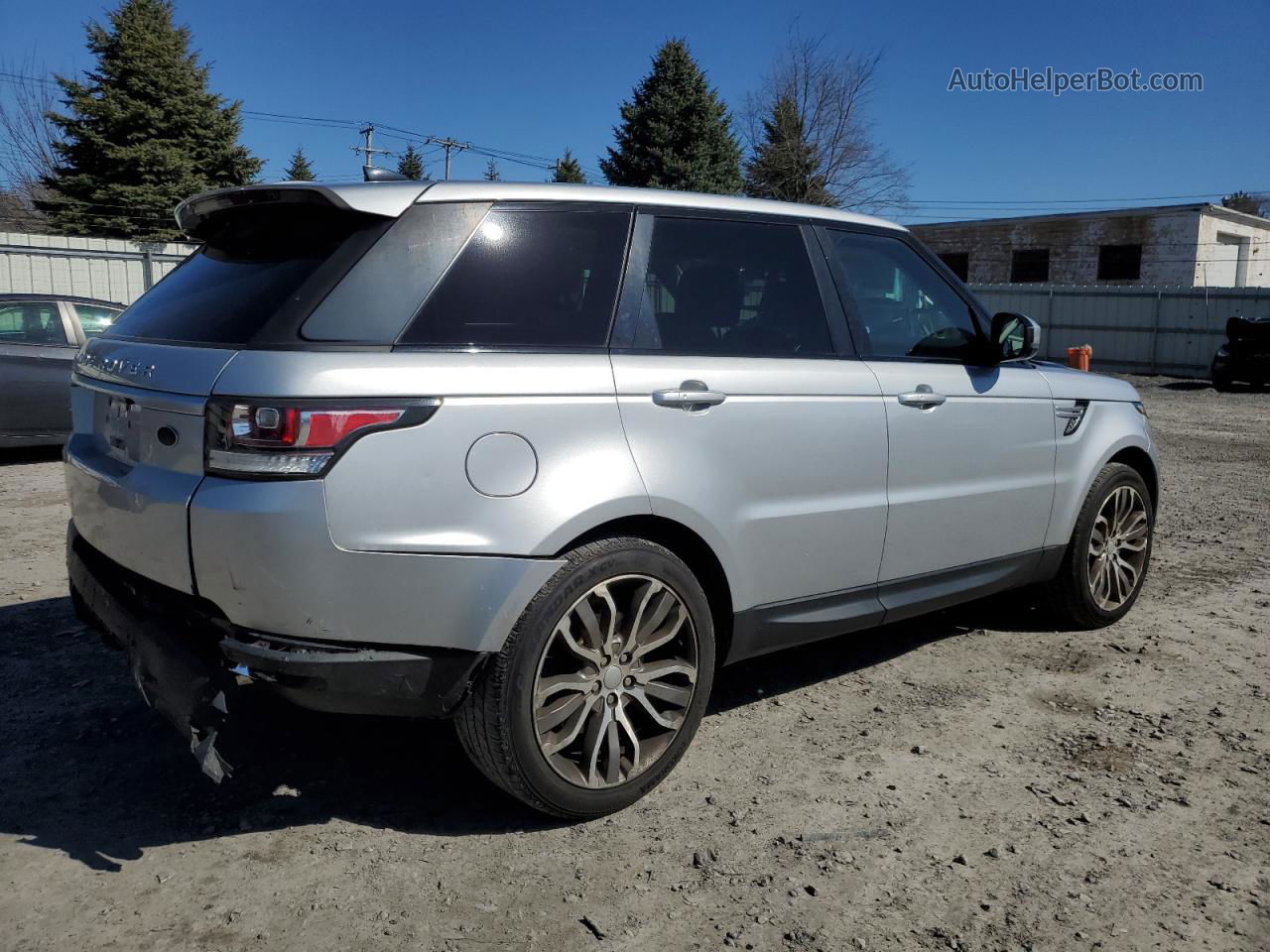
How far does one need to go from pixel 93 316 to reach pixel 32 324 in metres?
0.58

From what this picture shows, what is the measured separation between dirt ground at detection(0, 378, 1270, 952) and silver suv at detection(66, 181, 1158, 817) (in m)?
0.36

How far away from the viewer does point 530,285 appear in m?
3.10

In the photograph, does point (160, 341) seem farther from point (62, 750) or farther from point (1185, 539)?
point (1185, 539)

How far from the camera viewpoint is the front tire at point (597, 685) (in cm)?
288

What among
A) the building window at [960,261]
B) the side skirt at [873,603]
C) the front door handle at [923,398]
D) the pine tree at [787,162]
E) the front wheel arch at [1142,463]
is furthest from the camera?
the pine tree at [787,162]

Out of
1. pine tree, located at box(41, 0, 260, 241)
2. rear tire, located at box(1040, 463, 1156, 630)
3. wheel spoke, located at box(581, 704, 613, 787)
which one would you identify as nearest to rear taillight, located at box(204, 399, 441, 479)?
wheel spoke, located at box(581, 704, 613, 787)

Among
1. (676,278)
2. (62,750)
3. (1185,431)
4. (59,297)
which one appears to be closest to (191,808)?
(62,750)

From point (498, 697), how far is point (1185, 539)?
5.98 meters

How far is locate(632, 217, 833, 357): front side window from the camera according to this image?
338 centimetres

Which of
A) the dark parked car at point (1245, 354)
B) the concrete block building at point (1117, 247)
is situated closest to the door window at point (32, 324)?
the dark parked car at point (1245, 354)

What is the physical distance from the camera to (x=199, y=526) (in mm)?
2682

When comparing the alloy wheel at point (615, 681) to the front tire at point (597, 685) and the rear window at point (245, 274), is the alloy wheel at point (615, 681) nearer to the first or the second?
the front tire at point (597, 685)

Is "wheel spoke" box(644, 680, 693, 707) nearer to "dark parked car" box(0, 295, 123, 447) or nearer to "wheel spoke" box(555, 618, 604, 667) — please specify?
"wheel spoke" box(555, 618, 604, 667)

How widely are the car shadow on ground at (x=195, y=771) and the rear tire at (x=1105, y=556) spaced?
1437mm
